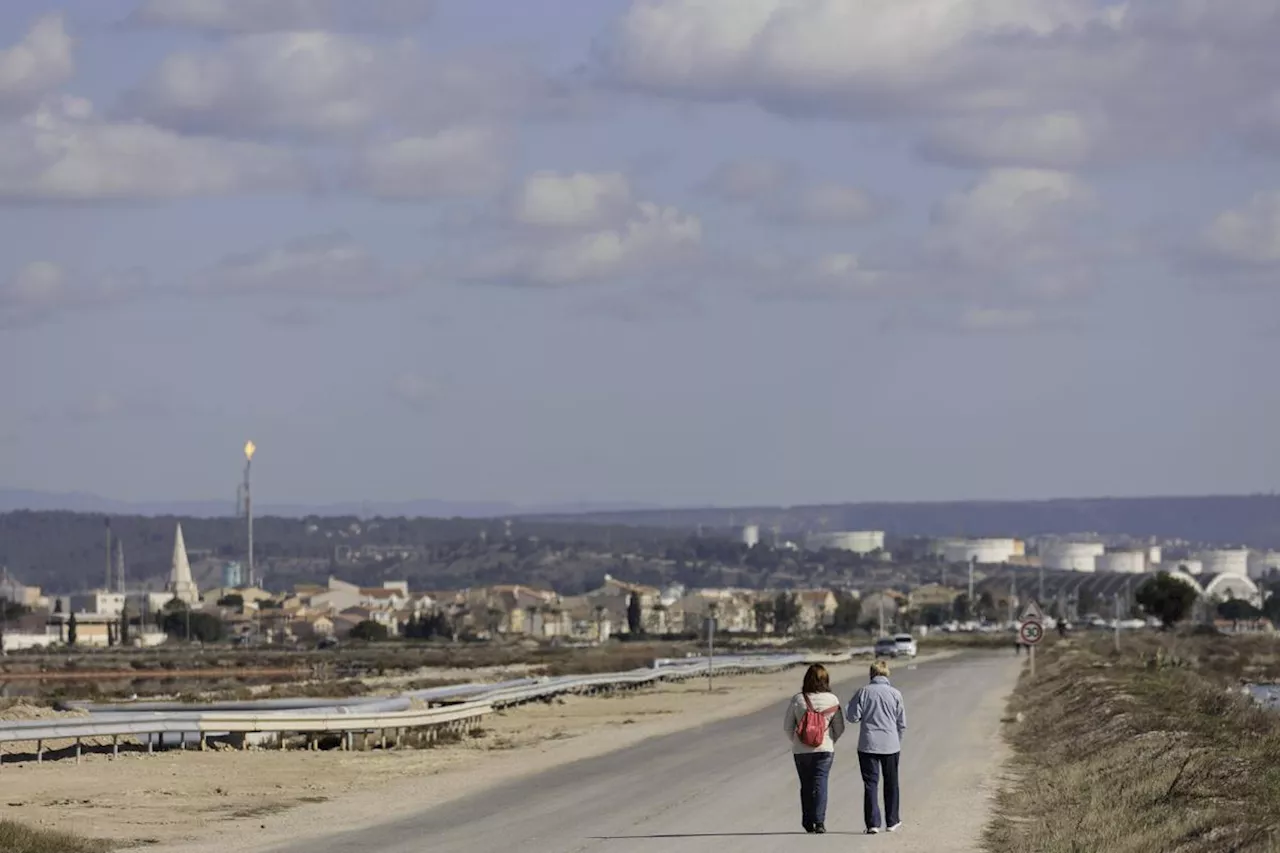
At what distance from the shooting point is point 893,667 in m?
88.4

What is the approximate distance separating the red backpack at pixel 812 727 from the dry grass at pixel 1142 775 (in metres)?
1.89

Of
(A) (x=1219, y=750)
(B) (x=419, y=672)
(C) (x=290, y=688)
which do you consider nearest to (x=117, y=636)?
(B) (x=419, y=672)

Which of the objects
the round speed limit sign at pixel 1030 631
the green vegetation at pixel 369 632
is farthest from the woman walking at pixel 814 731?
the green vegetation at pixel 369 632

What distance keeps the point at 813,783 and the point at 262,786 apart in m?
9.90

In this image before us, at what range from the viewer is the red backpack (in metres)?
19.8

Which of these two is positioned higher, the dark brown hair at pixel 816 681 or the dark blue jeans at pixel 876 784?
the dark brown hair at pixel 816 681

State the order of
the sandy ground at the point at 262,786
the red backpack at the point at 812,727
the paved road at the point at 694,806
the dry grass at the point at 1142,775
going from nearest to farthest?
1. the dry grass at the point at 1142,775
2. the red backpack at the point at 812,727
3. the paved road at the point at 694,806
4. the sandy ground at the point at 262,786

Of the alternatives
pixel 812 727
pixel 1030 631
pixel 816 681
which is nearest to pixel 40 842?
pixel 812 727

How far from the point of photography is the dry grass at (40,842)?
18.8m

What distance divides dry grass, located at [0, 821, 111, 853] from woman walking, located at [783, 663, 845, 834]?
6.61m

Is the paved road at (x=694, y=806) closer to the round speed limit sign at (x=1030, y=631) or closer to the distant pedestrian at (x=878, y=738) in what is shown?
the distant pedestrian at (x=878, y=738)

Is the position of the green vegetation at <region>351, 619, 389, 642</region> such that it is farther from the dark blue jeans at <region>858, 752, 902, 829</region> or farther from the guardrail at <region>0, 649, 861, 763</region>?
the dark blue jeans at <region>858, 752, 902, 829</region>

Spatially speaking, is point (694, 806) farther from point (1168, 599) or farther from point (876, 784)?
point (1168, 599)

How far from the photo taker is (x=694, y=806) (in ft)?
78.7
